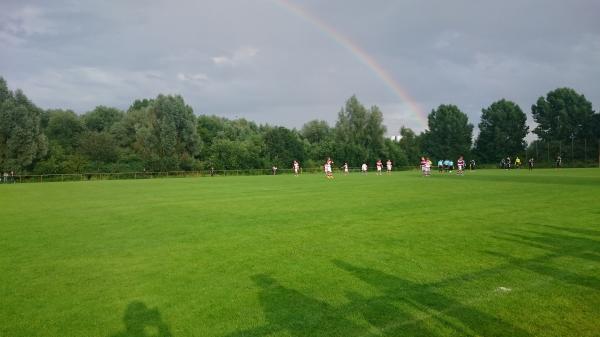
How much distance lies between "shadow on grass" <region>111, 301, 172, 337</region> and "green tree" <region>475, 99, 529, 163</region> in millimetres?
102057

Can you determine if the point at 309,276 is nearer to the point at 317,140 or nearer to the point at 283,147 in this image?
the point at 283,147

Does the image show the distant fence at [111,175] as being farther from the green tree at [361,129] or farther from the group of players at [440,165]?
the group of players at [440,165]

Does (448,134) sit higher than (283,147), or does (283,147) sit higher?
(448,134)

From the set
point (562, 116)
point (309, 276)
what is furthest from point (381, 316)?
point (562, 116)

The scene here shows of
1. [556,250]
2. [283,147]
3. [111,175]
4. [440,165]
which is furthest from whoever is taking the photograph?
[283,147]

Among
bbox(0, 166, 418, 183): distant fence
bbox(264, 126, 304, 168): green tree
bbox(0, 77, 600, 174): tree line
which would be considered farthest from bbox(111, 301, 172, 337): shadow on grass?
bbox(264, 126, 304, 168): green tree

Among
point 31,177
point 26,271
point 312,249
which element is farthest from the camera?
point 31,177

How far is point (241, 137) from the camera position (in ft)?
296

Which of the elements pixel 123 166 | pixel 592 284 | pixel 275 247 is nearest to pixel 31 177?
pixel 123 166

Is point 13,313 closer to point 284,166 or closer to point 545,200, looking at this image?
point 545,200

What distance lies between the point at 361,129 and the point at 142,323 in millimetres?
87825

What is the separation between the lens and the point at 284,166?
8306cm

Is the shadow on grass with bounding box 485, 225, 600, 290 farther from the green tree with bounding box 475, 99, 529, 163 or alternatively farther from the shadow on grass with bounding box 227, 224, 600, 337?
the green tree with bounding box 475, 99, 529, 163

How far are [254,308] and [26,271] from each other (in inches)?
191
